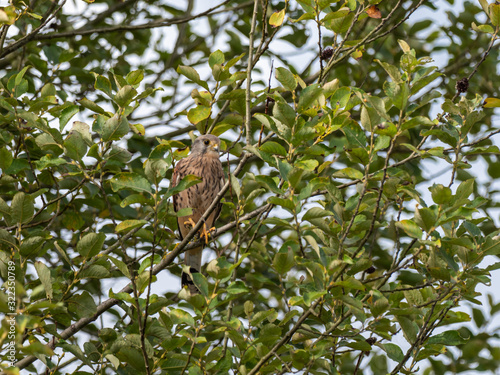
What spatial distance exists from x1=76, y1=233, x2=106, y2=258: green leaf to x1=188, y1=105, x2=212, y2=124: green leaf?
83 centimetres

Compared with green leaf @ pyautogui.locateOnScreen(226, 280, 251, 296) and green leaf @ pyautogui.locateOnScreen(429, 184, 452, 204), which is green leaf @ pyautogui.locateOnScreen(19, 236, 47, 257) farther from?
green leaf @ pyautogui.locateOnScreen(429, 184, 452, 204)

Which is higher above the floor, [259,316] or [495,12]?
[495,12]

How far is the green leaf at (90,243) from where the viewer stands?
283 cm

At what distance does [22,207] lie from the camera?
9.62 ft

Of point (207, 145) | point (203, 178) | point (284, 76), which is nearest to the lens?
point (284, 76)

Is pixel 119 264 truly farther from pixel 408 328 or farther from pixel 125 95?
pixel 408 328

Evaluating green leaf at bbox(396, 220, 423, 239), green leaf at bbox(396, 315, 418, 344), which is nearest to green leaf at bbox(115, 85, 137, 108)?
green leaf at bbox(396, 220, 423, 239)

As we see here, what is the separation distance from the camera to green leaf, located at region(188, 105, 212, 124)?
10.7ft

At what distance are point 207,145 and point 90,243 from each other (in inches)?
95.4

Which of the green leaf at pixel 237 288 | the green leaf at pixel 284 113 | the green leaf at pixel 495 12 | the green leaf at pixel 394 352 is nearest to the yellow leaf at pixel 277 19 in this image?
the green leaf at pixel 284 113

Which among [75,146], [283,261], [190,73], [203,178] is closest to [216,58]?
[190,73]

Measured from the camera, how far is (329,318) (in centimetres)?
315

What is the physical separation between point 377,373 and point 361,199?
1.82 metres

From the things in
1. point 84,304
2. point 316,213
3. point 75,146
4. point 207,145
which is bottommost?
point 84,304
